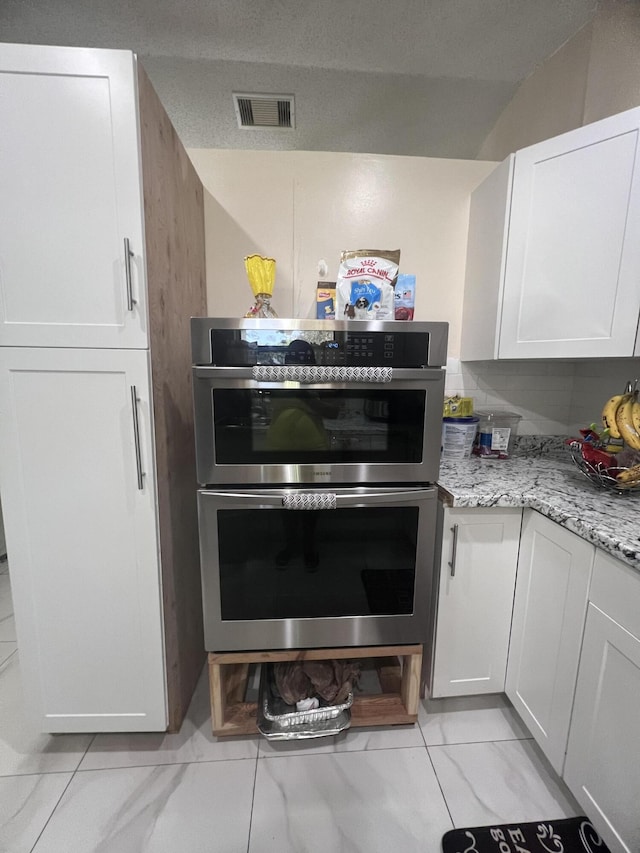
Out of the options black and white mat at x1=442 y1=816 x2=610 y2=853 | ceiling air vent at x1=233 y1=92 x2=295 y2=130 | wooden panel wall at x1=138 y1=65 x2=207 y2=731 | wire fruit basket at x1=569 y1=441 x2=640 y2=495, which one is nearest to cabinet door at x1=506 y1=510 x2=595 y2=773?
black and white mat at x1=442 y1=816 x2=610 y2=853

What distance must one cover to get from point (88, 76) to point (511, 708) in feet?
7.85

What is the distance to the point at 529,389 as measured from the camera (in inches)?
65.4

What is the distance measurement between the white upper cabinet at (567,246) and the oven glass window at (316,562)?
87 centimetres

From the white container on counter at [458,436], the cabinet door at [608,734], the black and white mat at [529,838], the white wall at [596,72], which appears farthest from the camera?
the white container on counter at [458,436]

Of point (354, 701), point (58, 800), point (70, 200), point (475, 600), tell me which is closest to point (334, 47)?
point (70, 200)

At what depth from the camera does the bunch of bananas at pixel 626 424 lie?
1.09m

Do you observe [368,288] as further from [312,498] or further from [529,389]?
[529,389]

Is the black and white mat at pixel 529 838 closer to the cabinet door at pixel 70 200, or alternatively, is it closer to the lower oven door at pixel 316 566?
the lower oven door at pixel 316 566

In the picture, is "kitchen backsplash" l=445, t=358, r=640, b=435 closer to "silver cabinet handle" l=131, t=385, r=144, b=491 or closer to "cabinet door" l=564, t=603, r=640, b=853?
"cabinet door" l=564, t=603, r=640, b=853

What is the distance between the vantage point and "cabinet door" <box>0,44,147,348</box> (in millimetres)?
845

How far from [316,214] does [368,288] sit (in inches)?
25.9

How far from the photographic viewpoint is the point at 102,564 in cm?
103

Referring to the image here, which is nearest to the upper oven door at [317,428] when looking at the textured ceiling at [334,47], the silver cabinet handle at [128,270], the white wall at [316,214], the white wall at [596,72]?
the silver cabinet handle at [128,270]

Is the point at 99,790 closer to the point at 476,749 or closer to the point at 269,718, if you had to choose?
the point at 269,718
